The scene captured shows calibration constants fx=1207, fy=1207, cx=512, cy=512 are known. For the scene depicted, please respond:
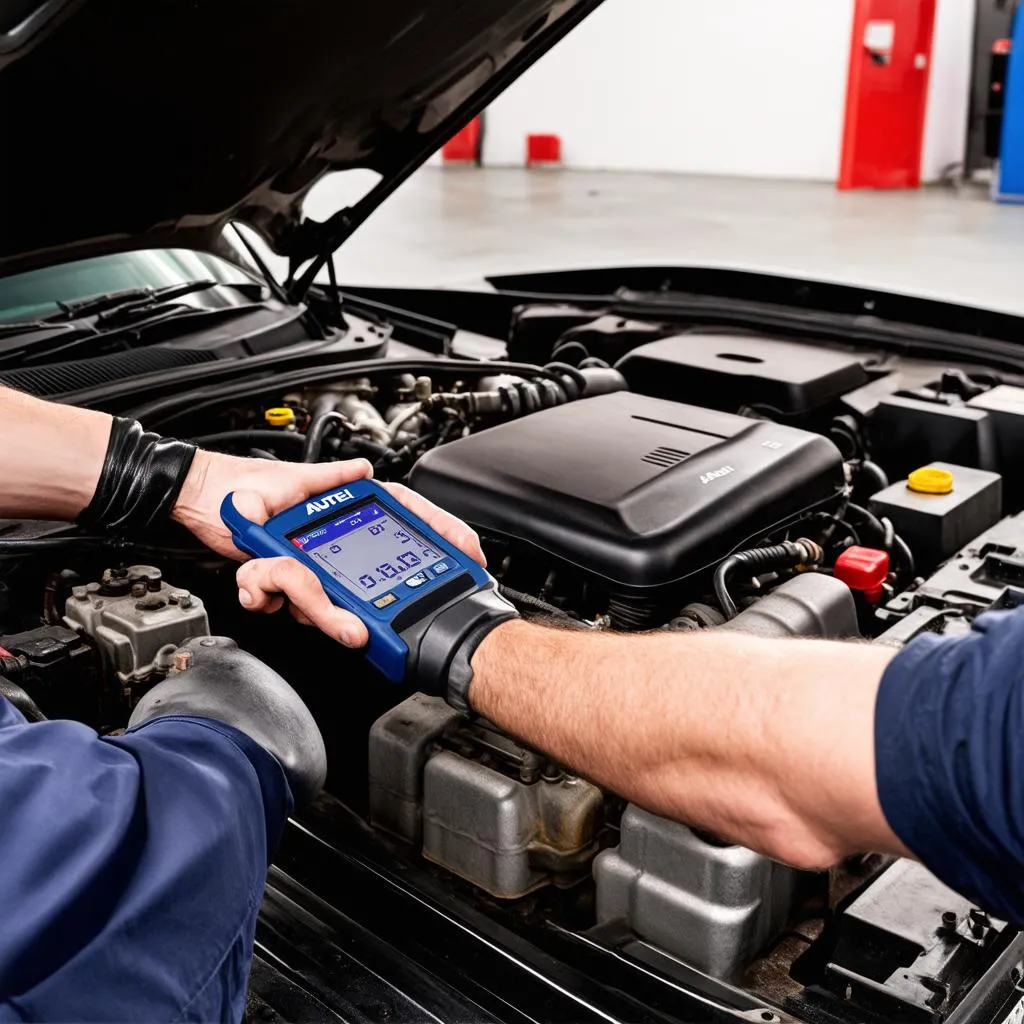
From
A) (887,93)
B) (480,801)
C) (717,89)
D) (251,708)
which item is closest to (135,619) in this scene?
(251,708)

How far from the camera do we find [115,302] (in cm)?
216

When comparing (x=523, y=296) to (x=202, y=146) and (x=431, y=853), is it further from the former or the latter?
(x=431, y=853)

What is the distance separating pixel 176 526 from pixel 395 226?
6.95 metres

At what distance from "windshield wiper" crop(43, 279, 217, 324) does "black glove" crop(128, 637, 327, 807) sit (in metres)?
1.05

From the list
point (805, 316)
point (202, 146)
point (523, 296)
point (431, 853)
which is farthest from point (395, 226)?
point (431, 853)

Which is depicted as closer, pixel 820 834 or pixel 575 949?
pixel 820 834

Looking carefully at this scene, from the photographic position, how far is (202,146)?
182 cm

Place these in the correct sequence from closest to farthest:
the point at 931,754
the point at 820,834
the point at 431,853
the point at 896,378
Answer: the point at 931,754, the point at 820,834, the point at 431,853, the point at 896,378

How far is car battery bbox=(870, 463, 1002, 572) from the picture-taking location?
1837 mm

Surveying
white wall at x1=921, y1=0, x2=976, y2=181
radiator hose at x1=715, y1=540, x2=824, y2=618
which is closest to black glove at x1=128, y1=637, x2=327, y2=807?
radiator hose at x1=715, y1=540, x2=824, y2=618

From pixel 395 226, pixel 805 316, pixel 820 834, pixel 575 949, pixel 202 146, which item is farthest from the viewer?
pixel 395 226

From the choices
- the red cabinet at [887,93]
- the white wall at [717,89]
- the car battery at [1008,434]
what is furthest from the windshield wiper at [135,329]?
the white wall at [717,89]

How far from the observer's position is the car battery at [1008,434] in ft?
7.02

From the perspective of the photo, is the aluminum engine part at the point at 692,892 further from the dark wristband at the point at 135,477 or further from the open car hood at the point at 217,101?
the open car hood at the point at 217,101
